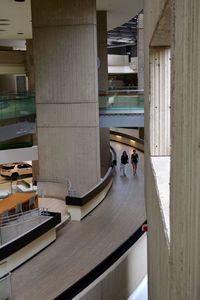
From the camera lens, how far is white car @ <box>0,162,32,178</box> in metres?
25.1

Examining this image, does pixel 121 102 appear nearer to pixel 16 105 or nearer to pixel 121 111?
pixel 121 111

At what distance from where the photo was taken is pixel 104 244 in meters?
11.6

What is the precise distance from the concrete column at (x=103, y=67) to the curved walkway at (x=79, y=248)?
215 inches

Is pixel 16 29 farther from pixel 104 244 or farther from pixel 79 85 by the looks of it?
pixel 104 244

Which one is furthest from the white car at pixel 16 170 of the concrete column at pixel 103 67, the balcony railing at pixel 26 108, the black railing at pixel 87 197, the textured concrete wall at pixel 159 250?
the textured concrete wall at pixel 159 250

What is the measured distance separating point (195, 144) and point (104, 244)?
9.90m

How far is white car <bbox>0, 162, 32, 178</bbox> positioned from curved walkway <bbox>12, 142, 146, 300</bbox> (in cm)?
1041

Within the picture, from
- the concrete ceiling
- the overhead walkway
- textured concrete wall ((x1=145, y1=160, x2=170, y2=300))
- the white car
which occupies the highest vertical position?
the concrete ceiling

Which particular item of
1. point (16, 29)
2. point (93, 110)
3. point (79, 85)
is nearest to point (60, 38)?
point (79, 85)

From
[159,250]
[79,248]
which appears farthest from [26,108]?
[159,250]

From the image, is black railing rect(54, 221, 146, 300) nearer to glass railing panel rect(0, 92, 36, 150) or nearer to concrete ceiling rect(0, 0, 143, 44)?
glass railing panel rect(0, 92, 36, 150)

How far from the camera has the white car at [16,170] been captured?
25.1 m

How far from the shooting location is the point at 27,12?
61.2 feet

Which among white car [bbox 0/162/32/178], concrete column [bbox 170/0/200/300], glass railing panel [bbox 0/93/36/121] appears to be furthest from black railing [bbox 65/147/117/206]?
concrete column [bbox 170/0/200/300]
